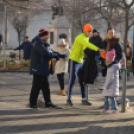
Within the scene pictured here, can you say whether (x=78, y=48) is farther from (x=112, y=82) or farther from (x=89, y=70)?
(x=112, y=82)

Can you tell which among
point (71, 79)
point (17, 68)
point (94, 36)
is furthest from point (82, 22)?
point (71, 79)

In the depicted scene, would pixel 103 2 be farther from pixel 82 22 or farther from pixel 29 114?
pixel 29 114

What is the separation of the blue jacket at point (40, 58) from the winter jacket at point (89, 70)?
100 centimetres

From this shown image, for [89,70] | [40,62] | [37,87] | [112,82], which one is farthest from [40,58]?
[112,82]

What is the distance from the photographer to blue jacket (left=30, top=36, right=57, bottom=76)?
7347 millimetres

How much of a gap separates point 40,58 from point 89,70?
51.8 inches

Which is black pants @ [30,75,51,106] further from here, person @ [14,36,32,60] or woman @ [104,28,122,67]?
person @ [14,36,32,60]

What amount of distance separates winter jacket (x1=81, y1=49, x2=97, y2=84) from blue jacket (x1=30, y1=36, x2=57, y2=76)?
998 millimetres

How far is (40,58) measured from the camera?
7445 mm

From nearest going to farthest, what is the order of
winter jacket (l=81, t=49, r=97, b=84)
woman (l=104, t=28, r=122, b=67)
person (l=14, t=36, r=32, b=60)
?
woman (l=104, t=28, r=122, b=67)
winter jacket (l=81, t=49, r=97, b=84)
person (l=14, t=36, r=32, b=60)

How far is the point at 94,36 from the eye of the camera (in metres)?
12.3

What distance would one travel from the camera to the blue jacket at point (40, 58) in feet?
24.1

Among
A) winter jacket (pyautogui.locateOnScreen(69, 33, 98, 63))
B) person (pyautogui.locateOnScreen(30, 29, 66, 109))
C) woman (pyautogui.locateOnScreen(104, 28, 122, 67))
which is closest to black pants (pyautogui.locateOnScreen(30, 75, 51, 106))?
person (pyautogui.locateOnScreen(30, 29, 66, 109))

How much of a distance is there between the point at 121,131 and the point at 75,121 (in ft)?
3.42
